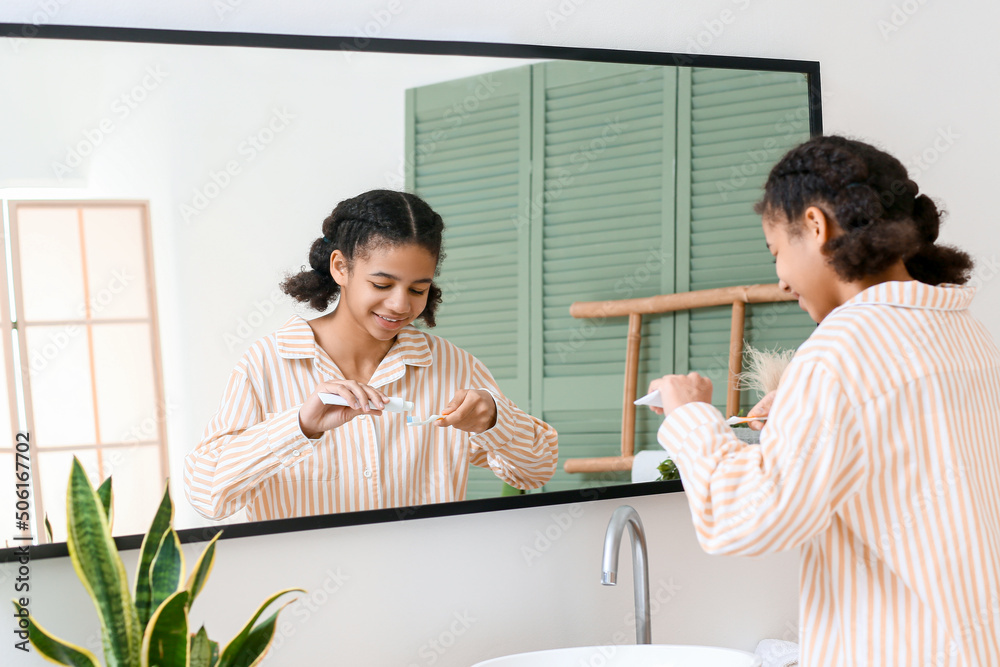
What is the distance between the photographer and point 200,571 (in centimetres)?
100

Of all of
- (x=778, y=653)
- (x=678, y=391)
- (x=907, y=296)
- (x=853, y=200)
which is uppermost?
(x=853, y=200)

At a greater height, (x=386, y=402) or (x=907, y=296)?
(x=907, y=296)

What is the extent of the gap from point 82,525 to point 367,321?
1.49 ft

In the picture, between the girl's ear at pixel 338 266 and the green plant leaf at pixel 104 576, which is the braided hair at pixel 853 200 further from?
the green plant leaf at pixel 104 576

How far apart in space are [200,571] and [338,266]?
45 cm

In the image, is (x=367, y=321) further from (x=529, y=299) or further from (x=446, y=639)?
(x=446, y=639)

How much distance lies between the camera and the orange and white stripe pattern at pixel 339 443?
1.16 metres

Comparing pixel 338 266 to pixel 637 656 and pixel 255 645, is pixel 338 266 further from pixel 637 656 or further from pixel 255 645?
pixel 637 656

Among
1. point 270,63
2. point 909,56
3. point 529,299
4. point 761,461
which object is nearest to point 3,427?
point 270,63
